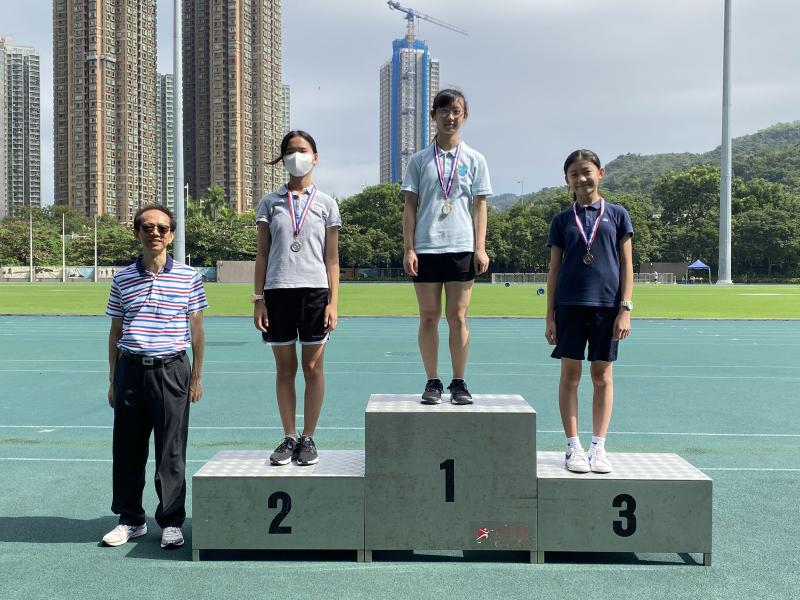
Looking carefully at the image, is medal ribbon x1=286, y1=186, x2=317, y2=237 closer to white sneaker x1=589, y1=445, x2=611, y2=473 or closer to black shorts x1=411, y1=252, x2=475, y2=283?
black shorts x1=411, y1=252, x2=475, y2=283

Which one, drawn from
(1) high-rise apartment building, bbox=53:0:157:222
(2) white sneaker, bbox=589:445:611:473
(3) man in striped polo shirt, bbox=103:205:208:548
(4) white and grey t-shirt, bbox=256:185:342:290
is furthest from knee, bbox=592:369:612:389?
(1) high-rise apartment building, bbox=53:0:157:222

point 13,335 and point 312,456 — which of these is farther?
point 13,335

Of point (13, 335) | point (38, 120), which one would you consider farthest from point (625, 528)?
point (38, 120)

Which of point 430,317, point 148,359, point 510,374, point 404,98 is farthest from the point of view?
point 404,98

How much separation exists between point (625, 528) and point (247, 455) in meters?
2.10

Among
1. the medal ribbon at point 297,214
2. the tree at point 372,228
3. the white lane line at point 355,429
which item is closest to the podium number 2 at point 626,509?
the medal ribbon at point 297,214

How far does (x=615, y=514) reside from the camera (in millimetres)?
3803

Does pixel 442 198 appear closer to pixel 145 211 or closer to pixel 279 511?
pixel 145 211

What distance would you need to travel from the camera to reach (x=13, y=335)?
16797 millimetres

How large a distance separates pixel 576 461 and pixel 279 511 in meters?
1.58

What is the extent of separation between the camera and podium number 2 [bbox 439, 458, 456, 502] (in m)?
3.82

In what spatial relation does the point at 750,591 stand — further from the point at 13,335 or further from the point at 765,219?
the point at 765,219

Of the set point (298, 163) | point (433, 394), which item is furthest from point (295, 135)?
point (433, 394)

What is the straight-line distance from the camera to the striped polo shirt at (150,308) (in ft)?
13.1
